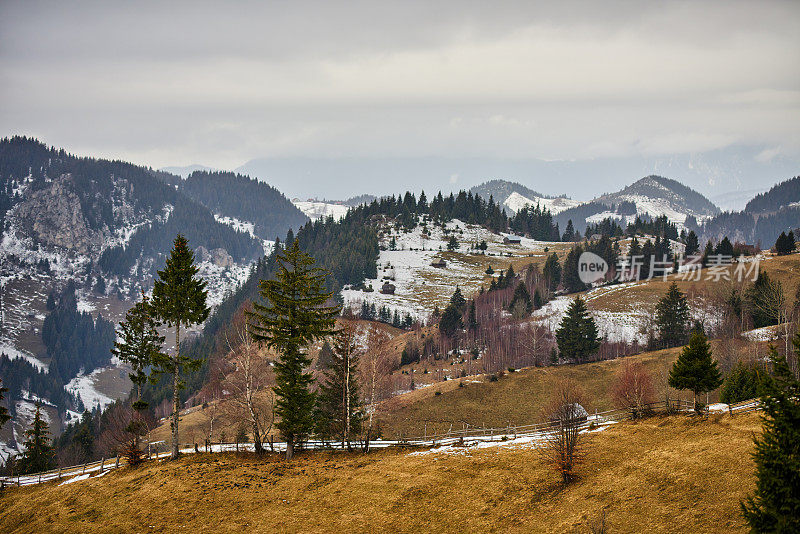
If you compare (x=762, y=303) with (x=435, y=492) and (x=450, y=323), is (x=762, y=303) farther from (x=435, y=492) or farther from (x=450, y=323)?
(x=435, y=492)

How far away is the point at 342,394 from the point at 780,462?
3474 cm

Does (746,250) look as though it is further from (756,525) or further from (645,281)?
(756,525)

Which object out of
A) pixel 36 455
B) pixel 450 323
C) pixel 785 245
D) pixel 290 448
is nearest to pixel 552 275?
pixel 450 323

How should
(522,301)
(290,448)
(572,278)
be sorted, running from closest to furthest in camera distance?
Result: 1. (290,448)
2. (522,301)
3. (572,278)

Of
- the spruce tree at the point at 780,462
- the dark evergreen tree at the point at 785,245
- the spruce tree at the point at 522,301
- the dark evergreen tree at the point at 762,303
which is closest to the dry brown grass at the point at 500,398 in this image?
the dark evergreen tree at the point at 762,303

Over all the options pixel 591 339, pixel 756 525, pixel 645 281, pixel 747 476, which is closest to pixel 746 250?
pixel 645 281

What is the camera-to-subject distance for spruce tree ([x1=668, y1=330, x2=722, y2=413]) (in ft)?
132

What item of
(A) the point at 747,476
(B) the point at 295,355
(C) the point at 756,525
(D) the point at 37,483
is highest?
(B) the point at 295,355

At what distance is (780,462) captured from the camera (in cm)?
1681

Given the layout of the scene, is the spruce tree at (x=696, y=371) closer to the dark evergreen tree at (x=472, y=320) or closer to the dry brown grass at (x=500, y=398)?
the dry brown grass at (x=500, y=398)

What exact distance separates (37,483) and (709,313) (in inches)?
5286

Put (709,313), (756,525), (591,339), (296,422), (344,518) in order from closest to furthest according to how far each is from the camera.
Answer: (756,525)
(344,518)
(296,422)
(591,339)
(709,313)

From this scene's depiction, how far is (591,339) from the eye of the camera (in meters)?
101

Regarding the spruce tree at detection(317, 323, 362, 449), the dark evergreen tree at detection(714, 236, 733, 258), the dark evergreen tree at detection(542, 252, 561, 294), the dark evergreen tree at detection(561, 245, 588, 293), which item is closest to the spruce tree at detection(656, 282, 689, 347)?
the dark evergreen tree at detection(561, 245, 588, 293)
